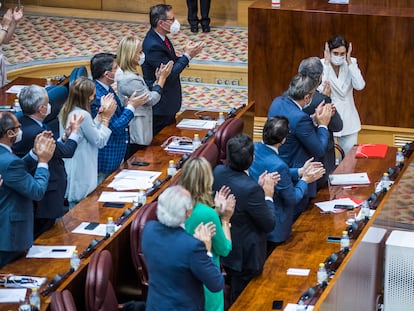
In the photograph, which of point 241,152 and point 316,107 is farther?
point 316,107

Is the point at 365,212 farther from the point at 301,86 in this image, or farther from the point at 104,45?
the point at 104,45

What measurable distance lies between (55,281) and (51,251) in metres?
0.54

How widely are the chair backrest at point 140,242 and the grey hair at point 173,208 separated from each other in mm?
983

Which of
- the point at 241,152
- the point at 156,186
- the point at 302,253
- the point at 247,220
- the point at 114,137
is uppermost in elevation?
the point at 241,152

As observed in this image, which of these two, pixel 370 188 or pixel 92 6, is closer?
pixel 370 188

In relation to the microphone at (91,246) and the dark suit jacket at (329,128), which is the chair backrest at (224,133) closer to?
the dark suit jacket at (329,128)

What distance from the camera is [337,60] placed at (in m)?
8.47

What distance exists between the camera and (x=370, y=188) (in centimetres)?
739

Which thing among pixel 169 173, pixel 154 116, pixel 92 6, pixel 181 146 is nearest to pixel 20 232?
pixel 169 173

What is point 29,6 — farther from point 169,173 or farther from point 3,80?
point 169,173

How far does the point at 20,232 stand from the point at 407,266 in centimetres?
242

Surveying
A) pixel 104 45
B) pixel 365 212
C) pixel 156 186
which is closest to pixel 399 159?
pixel 365 212

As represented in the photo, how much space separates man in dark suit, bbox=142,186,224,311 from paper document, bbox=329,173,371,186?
2303mm

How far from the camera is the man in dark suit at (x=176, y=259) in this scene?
516 cm
